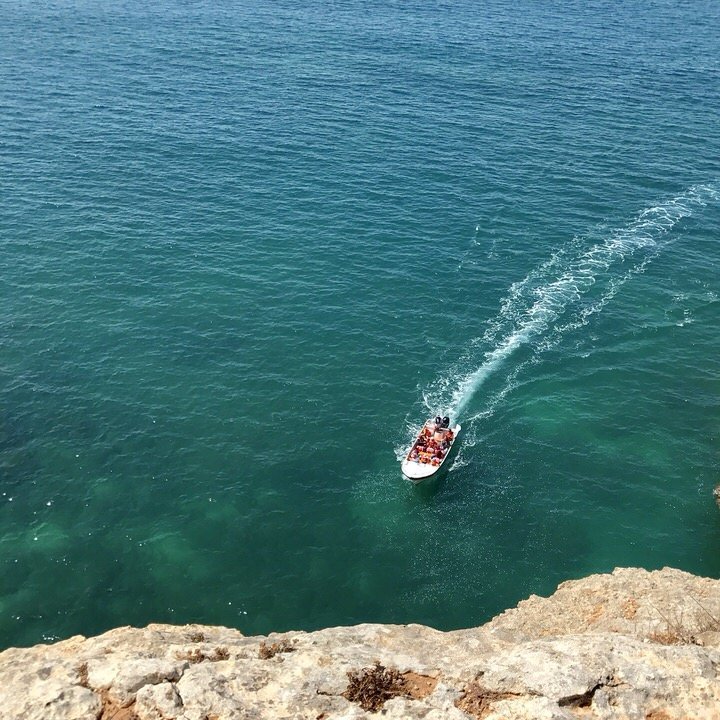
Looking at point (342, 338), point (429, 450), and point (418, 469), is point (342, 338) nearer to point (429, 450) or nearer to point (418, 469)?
point (429, 450)

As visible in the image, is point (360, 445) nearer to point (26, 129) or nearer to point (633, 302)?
point (633, 302)

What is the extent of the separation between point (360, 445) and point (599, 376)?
87.9 feet

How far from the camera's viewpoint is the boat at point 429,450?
208 feet

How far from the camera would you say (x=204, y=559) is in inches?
2286

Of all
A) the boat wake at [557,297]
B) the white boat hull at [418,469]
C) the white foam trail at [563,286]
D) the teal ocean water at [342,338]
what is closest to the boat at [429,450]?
the white boat hull at [418,469]

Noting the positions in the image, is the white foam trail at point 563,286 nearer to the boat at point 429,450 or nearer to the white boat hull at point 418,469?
the boat at point 429,450

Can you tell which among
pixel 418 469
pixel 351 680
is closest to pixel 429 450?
pixel 418 469

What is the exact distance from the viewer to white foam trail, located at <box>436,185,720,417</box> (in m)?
75.8

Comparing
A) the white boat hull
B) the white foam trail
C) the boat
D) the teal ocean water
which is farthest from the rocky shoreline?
the white foam trail

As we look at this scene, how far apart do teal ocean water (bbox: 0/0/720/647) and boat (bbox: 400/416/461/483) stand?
174 centimetres

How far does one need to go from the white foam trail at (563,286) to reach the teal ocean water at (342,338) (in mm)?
422

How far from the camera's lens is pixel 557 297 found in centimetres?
8638

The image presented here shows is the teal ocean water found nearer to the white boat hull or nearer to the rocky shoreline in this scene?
the white boat hull

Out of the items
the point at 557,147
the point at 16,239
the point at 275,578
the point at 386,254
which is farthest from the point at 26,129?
the point at 275,578
